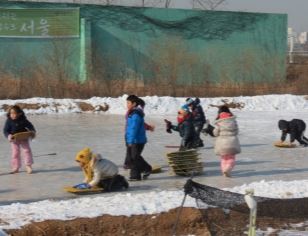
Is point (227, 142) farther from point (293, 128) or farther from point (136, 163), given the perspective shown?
point (293, 128)

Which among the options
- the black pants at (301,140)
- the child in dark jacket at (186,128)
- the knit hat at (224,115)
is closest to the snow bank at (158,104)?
the black pants at (301,140)

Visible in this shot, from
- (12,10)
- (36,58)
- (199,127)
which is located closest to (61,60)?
(36,58)

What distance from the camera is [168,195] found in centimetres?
888

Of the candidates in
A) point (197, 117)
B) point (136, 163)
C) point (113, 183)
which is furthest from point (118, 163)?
point (197, 117)

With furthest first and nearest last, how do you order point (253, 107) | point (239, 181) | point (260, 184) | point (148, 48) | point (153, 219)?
point (148, 48)
point (253, 107)
point (239, 181)
point (260, 184)
point (153, 219)

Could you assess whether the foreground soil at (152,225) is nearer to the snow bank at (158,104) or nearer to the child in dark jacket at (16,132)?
the child in dark jacket at (16,132)

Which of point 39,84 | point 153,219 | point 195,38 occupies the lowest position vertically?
point 153,219

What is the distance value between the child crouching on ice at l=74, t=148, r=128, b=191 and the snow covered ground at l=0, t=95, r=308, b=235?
1.14 feet

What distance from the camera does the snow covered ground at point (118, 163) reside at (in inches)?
326

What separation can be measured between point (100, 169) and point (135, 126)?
1.35m

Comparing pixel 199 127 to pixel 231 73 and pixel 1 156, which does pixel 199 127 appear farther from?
pixel 231 73

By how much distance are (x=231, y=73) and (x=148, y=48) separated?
4.20 m

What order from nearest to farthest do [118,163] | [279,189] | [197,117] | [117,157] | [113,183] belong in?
[279,189] < [113,183] < [118,163] < [117,157] < [197,117]

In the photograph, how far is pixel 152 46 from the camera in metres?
32.9
